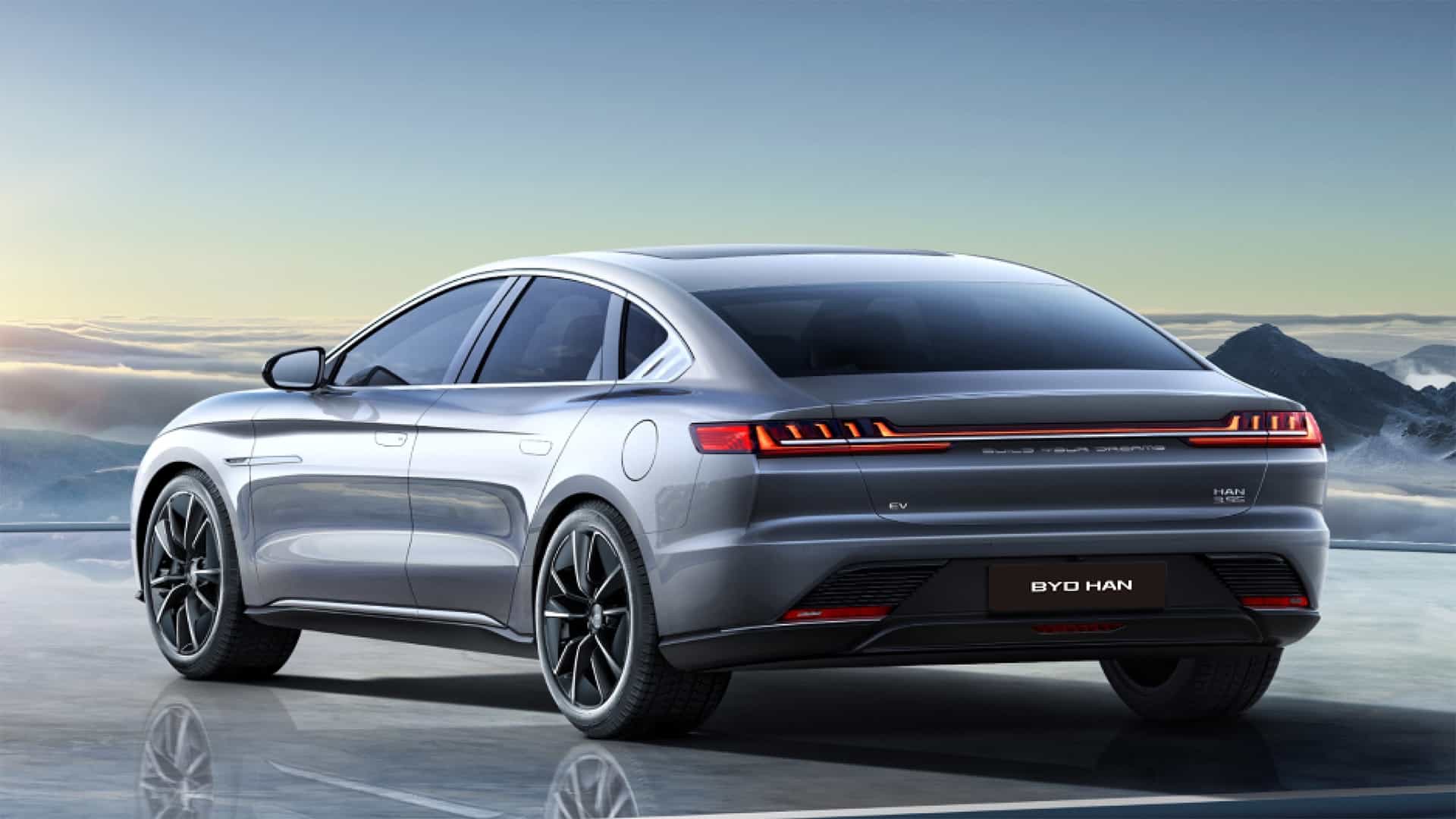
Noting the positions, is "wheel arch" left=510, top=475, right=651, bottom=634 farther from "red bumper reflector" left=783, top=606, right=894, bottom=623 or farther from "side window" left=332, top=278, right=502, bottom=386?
"side window" left=332, top=278, right=502, bottom=386

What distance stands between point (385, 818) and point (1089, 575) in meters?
2.05

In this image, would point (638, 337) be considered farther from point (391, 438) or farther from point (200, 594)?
point (200, 594)

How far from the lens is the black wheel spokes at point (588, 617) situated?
7.46 metres

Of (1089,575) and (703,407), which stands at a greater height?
(703,407)

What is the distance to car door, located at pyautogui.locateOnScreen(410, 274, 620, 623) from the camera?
7801 mm

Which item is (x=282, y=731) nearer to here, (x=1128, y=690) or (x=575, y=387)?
(x=575, y=387)

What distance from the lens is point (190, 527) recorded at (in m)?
9.59

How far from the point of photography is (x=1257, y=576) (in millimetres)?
7227

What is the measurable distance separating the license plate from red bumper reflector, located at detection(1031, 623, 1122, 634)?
45 mm

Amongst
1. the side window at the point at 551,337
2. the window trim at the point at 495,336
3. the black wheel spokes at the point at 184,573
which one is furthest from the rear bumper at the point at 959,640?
the black wheel spokes at the point at 184,573

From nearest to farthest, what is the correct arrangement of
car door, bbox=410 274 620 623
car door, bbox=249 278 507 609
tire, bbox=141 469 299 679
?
car door, bbox=410 274 620 623
car door, bbox=249 278 507 609
tire, bbox=141 469 299 679

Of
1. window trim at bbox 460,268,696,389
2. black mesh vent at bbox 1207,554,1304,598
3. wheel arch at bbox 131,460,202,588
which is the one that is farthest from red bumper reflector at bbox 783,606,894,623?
wheel arch at bbox 131,460,202,588

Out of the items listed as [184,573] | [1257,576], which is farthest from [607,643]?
[184,573]

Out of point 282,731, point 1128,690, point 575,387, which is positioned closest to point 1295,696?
point 1128,690
